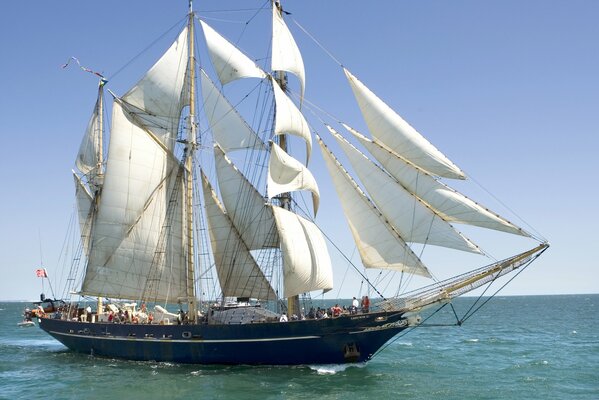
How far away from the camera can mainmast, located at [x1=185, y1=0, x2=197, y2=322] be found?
39750 mm

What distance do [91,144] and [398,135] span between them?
28.6m

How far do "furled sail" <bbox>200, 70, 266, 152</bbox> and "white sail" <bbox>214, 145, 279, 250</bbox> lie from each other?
1.00 metres

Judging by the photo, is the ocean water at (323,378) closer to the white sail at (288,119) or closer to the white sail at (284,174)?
the white sail at (284,174)

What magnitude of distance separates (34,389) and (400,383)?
17881 millimetres

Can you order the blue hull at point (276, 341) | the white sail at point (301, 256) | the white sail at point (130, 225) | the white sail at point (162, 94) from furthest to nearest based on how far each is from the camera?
the white sail at point (162, 94) < the white sail at point (130, 225) < the white sail at point (301, 256) < the blue hull at point (276, 341)

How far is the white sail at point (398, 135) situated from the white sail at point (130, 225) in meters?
15.5

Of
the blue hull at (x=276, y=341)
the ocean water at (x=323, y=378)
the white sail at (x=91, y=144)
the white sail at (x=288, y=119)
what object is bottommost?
the ocean water at (x=323, y=378)

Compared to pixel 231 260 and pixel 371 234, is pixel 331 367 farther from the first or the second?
pixel 231 260

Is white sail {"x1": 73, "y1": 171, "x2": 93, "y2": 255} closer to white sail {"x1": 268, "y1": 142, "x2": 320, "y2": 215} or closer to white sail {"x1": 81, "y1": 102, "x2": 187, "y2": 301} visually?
white sail {"x1": 81, "y1": 102, "x2": 187, "y2": 301}

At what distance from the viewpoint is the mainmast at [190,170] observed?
39.8m

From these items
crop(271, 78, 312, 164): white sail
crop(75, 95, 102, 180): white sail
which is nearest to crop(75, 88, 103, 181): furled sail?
crop(75, 95, 102, 180): white sail

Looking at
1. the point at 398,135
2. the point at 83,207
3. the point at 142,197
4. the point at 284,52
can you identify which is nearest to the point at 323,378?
the point at 398,135

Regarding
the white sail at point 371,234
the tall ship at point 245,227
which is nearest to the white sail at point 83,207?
the tall ship at point 245,227

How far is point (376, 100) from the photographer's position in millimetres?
33094
